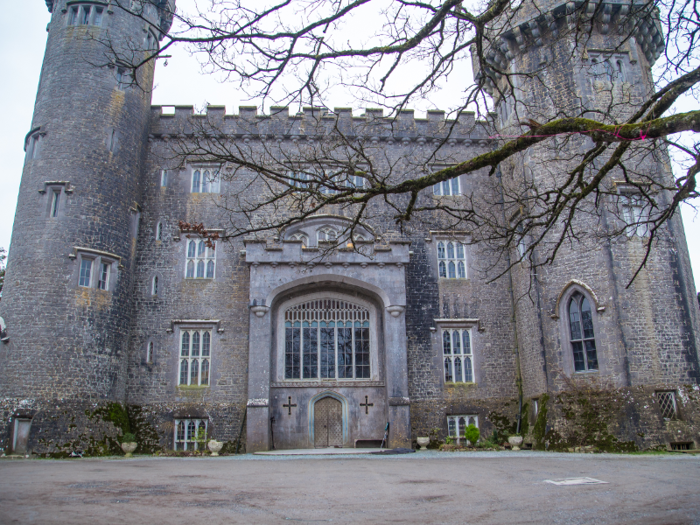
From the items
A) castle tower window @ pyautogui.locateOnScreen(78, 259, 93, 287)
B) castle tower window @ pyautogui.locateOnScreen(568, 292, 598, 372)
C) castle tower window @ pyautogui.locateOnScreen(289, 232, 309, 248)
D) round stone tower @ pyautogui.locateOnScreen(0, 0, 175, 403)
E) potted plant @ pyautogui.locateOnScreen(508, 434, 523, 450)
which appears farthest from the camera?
castle tower window @ pyautogui.locateOnScreen(289, 232, 309, 248)

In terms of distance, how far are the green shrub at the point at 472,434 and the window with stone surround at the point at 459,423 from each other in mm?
1114

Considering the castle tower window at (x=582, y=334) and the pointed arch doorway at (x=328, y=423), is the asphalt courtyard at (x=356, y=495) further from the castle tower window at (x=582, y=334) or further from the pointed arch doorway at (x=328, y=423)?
the pointed arch doorway at (x=328, y=423)

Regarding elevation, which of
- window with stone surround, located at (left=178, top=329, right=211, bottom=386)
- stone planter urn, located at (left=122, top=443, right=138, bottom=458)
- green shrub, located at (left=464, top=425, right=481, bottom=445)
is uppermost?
window with stone surround, located at (left=178, top=329, right=211, bottom=386)

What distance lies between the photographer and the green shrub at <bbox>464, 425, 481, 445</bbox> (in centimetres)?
1622

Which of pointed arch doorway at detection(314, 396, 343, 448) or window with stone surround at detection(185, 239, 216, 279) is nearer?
pointed arch doorway at detection(314, 396, 343, 448)

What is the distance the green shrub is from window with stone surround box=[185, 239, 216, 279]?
367 inches

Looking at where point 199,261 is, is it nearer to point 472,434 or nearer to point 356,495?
point 472,434

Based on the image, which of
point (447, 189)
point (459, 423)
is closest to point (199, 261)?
point (447, 189)

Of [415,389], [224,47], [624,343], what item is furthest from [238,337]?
[224,47]

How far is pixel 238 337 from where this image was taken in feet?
58.2

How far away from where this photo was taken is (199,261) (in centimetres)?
1853

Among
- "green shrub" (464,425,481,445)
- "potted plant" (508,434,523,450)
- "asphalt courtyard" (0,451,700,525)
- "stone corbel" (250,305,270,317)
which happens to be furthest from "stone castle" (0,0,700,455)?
"asphalt courtyard" (0,451,700,525)

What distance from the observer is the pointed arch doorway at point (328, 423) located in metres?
17.1

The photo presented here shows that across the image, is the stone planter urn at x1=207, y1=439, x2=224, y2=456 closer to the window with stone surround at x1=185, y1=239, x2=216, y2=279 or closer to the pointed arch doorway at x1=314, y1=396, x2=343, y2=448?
the pointed arch doorway at x1=314, y1=396, x2=343, y2=448
